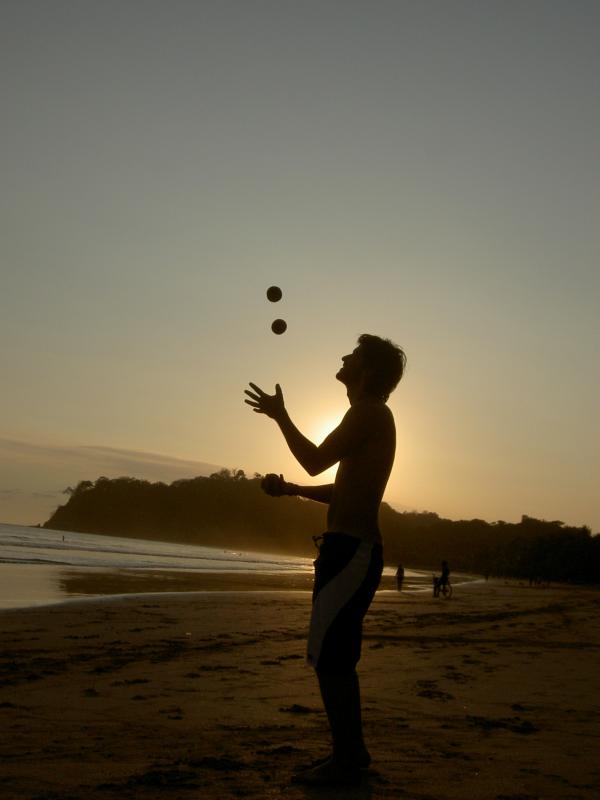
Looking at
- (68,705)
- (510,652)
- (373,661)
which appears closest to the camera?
(68,705)

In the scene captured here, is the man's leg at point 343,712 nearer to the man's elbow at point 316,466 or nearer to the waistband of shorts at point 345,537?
the waistband of shorts at point 345,537

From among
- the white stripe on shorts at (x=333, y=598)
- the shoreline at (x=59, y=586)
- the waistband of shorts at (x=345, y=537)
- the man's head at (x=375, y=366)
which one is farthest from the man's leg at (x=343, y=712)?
the shoreline at (x=59, y=586)

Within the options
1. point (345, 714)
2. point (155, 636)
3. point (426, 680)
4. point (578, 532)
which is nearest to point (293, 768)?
point (345, 714)

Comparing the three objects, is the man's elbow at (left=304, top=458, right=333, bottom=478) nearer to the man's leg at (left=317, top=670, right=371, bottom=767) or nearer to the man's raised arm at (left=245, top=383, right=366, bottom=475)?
the man's raised arm at (left=245, top=383, right=366, bottom=475)

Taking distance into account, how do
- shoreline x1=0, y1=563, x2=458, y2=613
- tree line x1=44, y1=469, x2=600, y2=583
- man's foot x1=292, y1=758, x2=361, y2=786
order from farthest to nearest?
tree line x1=44, y1=469, x2=600, y2=583 → shoreline x1=0, y1=563, x2=458, y2=613 → man's foot x1=292, y1=758, x2=361, y2=786

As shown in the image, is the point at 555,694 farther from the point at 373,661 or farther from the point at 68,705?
the point at 68,705

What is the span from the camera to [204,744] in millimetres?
4715

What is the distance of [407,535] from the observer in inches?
6107

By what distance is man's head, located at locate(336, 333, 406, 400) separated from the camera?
15.0 ft

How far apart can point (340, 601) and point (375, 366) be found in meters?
1.30

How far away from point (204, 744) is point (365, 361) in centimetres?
241

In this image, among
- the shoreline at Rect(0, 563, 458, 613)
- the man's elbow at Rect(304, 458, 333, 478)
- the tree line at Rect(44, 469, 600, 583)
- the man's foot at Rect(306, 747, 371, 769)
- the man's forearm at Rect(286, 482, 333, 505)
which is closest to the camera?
the man's foot at Rect(306, 747, 371, 769)

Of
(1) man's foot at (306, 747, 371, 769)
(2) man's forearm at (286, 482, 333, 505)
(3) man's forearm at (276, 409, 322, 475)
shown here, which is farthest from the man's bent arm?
(1) man's foot at (306, 747, 371, 769)

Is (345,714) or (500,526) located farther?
(500,526)
